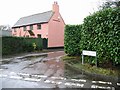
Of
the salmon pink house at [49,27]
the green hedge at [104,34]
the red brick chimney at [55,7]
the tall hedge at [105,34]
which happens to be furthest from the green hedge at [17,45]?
the tall hedge at [105,34]

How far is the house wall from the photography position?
36.3 meters

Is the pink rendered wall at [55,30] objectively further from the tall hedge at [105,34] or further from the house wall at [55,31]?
the tall hedge at [105,34]

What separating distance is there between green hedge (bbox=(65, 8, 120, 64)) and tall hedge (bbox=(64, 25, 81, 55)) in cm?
479

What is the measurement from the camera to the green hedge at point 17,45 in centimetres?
2197

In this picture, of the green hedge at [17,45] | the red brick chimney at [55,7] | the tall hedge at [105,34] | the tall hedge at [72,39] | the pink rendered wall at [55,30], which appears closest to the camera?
the tall hedge at [105,34]

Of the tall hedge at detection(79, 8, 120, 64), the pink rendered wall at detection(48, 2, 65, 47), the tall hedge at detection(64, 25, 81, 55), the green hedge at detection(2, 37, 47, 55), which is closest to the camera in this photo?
the tall hedge at detection(79, 8, 120, 64)

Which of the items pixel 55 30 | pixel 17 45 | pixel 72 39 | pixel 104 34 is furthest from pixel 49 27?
pixel 104 34

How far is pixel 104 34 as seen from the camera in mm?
11305

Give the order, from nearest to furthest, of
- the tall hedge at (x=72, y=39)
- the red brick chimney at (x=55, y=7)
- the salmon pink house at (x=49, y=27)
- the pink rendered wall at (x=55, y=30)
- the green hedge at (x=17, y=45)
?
the tall hedge at (x=72, y=39)
the green hedge at (x=17, y=45)
the salmon pink house at (x=49, y=27)
the pink rendered wall at (x=55, y=30)
the red brick chimney at (x=55, y=7)

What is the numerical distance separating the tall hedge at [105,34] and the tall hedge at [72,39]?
5313mm

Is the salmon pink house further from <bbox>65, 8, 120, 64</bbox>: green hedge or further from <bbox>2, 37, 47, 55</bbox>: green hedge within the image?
<bbox>65, 8, 120, 64</bbox>: green hedge

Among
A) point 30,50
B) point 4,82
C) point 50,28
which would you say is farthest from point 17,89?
point 50,28

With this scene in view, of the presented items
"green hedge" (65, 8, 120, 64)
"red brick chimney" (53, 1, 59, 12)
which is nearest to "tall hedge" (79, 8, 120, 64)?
"green hedge" (65, 8, 120, 64)

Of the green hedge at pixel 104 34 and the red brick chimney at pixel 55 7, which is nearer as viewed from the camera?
the green hedge at pixel 104 34
